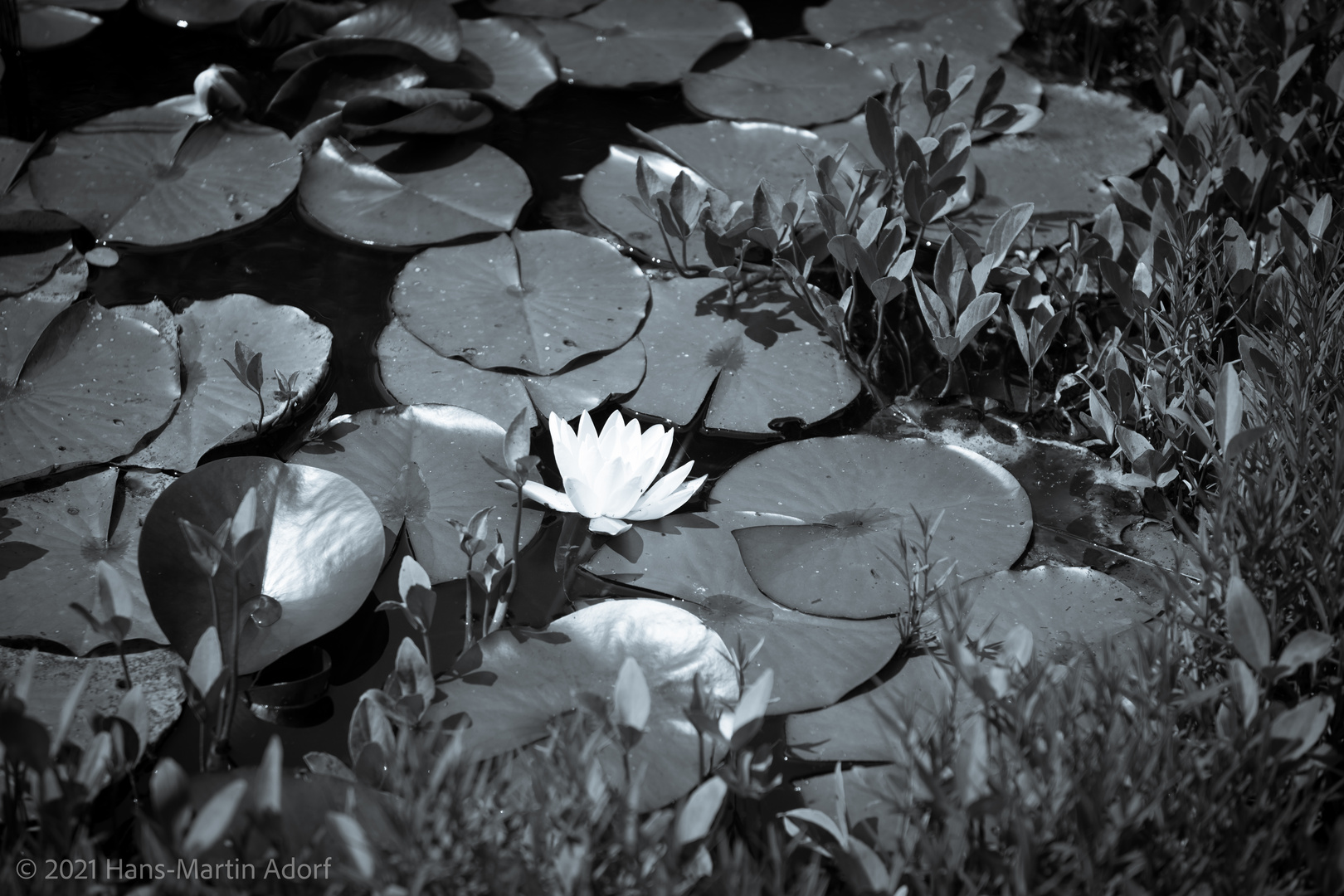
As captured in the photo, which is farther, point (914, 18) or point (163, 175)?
point (914, 18)

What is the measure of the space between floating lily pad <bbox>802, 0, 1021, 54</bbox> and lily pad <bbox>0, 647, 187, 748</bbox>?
260cm

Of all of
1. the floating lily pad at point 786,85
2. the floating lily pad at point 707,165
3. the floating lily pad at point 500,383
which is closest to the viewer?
the floating lily pad at point 500,383

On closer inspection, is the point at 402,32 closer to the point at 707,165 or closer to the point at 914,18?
the point at 707,165

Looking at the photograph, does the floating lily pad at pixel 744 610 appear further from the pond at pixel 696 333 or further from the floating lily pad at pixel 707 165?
the floating lily pad at pixel 707 165

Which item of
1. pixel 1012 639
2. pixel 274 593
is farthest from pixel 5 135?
pixel 1012 639

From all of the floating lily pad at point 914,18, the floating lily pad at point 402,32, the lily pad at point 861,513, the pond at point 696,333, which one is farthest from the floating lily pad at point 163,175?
the floating lily pad at point 914,18

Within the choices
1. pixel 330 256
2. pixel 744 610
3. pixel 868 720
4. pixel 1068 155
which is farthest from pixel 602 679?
pixel 1068 155

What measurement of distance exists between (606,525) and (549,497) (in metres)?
0.11

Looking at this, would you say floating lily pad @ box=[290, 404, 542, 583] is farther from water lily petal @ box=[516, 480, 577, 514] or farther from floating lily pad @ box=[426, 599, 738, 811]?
floating lily pad @ box=[426, 599, 738, 811]

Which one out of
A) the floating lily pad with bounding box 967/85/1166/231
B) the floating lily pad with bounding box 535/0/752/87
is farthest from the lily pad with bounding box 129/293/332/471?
the floating lily pad with bounding box 967/85/1166/231

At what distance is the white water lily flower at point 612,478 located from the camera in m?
1.56

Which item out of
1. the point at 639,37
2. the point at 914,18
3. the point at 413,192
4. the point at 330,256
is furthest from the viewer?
the point at 914,18

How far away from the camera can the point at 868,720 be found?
4.46 feet

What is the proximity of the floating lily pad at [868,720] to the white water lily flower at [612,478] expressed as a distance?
0.43m
